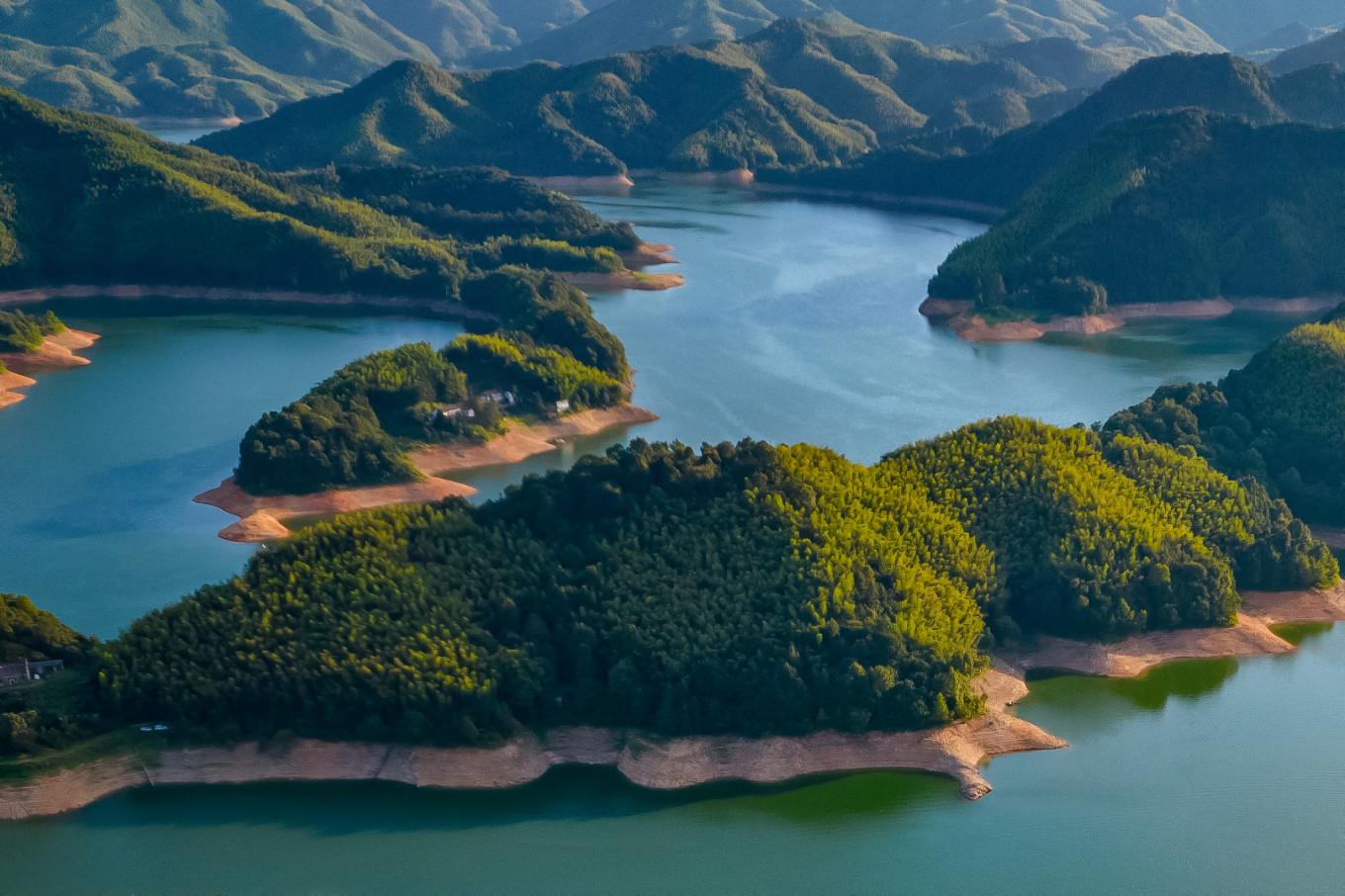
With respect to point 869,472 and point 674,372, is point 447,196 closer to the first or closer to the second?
point 674,372

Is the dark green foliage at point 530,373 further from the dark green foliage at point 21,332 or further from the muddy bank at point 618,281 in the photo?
the muddy bank at point 618,281

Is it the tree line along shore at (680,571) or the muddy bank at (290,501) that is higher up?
the tree line along shore at (680,571)

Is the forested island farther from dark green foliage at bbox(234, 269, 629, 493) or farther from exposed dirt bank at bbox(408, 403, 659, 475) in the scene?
exposed dirt bank at bbox(408, 403, 659, 475)

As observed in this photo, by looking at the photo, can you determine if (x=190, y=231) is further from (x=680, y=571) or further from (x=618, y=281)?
(x=680, y=571)

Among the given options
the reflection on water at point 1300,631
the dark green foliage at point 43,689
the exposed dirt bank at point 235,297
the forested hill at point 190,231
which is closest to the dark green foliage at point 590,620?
the dark green foliage at point 43,689

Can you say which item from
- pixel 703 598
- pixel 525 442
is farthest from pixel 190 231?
pixel 703 598

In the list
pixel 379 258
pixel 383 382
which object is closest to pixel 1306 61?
pixel 379 258

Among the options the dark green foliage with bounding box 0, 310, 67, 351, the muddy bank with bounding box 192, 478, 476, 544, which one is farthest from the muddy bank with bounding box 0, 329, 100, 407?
the muddy bank with bounding box 192, 478, 476, 544
